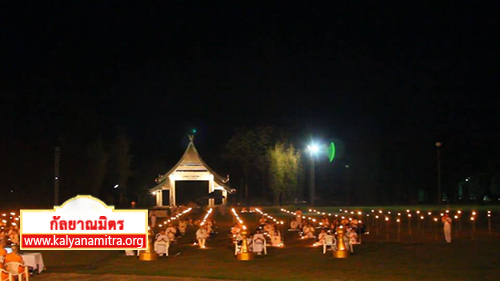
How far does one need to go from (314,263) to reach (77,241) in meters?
8.18

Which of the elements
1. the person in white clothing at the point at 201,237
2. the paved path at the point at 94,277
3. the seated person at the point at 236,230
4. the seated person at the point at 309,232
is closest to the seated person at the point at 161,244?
the seated person at the point at 236,230

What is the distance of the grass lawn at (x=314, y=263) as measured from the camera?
60.4ft

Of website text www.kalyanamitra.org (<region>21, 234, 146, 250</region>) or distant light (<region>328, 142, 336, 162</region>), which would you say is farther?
distant light (<region>328, 142, 336, 162</region>)

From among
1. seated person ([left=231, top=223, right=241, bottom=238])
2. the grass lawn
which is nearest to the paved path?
the grass lawn

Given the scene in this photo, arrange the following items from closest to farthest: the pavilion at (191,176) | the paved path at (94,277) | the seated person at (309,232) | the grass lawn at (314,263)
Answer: the paved path at (94,277), the grass lawn at (314,263), the seated person at (309,232), the pavilion at (191,176)

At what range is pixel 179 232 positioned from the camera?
33.2 metres

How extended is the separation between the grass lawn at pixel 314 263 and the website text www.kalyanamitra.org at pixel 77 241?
313cm

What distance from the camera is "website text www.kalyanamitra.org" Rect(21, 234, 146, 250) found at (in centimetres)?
1539

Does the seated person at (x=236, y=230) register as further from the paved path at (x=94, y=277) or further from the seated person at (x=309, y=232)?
the paved path at (x=94, y=277)

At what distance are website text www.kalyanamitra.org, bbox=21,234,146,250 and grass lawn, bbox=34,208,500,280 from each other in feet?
10.3

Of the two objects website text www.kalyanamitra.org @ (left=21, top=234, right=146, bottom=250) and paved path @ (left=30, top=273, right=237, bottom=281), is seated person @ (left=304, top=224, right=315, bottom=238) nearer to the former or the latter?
paved path @ (left=30, top=273, right=237, bottom=281)

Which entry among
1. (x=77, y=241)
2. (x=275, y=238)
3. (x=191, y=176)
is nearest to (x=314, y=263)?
(x=275, y=238)

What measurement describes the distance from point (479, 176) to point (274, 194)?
2239 centimetres

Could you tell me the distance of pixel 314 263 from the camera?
2114 centimetres
